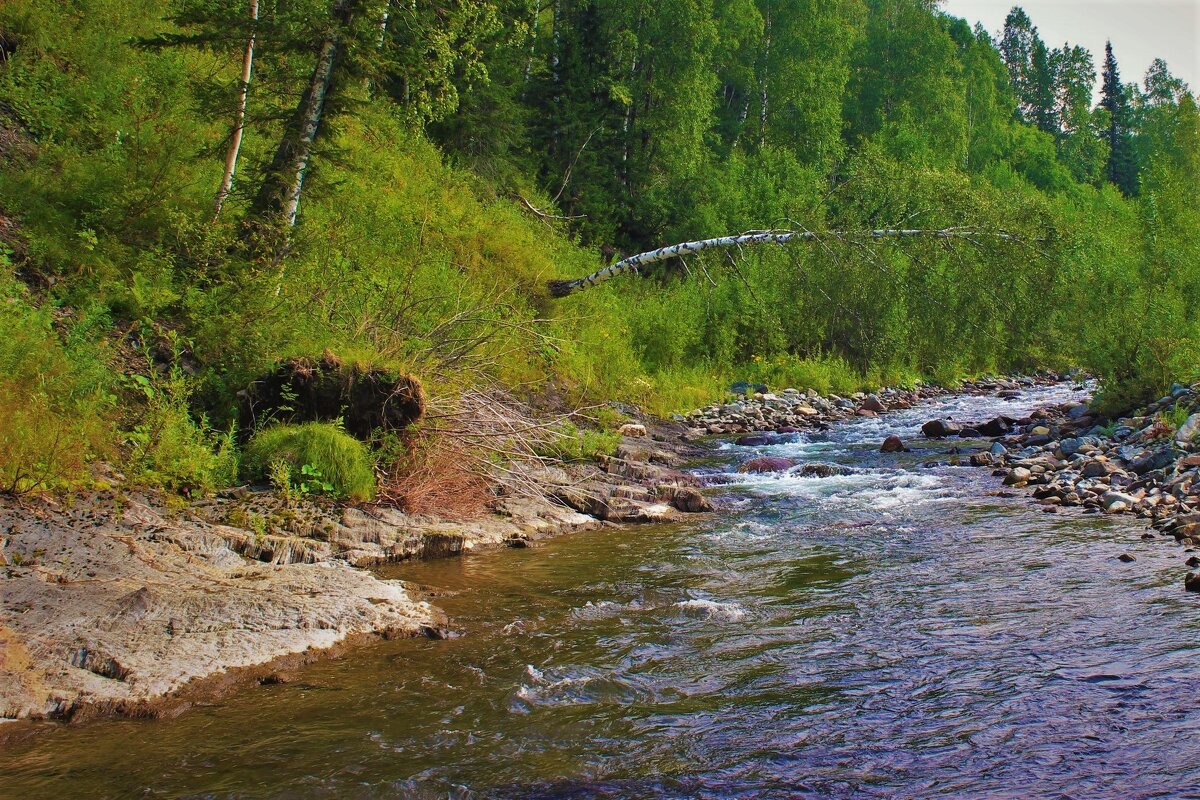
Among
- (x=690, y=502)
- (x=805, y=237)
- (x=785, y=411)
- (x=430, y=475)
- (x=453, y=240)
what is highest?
(x=805, y=237)

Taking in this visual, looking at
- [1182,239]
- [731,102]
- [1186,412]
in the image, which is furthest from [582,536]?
[731,102]

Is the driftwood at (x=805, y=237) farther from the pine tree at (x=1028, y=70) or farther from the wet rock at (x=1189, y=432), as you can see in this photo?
the pine tree at (x=1028, y=70)

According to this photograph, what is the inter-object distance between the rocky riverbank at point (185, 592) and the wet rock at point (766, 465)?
5283 millimetres

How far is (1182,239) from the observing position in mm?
14289

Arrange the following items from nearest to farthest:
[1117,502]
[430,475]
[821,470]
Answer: [430,475]
[1117,502]
[821,470]

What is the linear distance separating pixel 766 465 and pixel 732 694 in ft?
27.8

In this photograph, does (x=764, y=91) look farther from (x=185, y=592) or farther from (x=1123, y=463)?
(x=185, y=592)

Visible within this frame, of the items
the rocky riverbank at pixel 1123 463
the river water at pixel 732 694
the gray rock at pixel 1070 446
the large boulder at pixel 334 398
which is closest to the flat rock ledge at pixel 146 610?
the river water at pixel 732 694

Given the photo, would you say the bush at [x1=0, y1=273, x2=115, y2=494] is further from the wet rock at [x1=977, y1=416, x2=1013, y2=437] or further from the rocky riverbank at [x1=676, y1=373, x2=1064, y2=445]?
the wet rock at [x1=977, y1=416, x2=1013, y2=437]

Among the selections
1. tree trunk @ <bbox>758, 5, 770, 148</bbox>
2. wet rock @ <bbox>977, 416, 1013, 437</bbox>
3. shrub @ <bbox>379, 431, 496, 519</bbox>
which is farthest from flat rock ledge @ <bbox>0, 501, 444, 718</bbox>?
tree trunk @ <bbox>758, 5, 770, 148</bbox>

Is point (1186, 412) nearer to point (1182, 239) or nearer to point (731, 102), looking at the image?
point (1182, 239)

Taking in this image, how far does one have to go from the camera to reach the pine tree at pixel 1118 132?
61406 millimetres

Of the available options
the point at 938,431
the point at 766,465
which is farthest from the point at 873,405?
the point at 766,465

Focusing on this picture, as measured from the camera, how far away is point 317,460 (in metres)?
7.84
